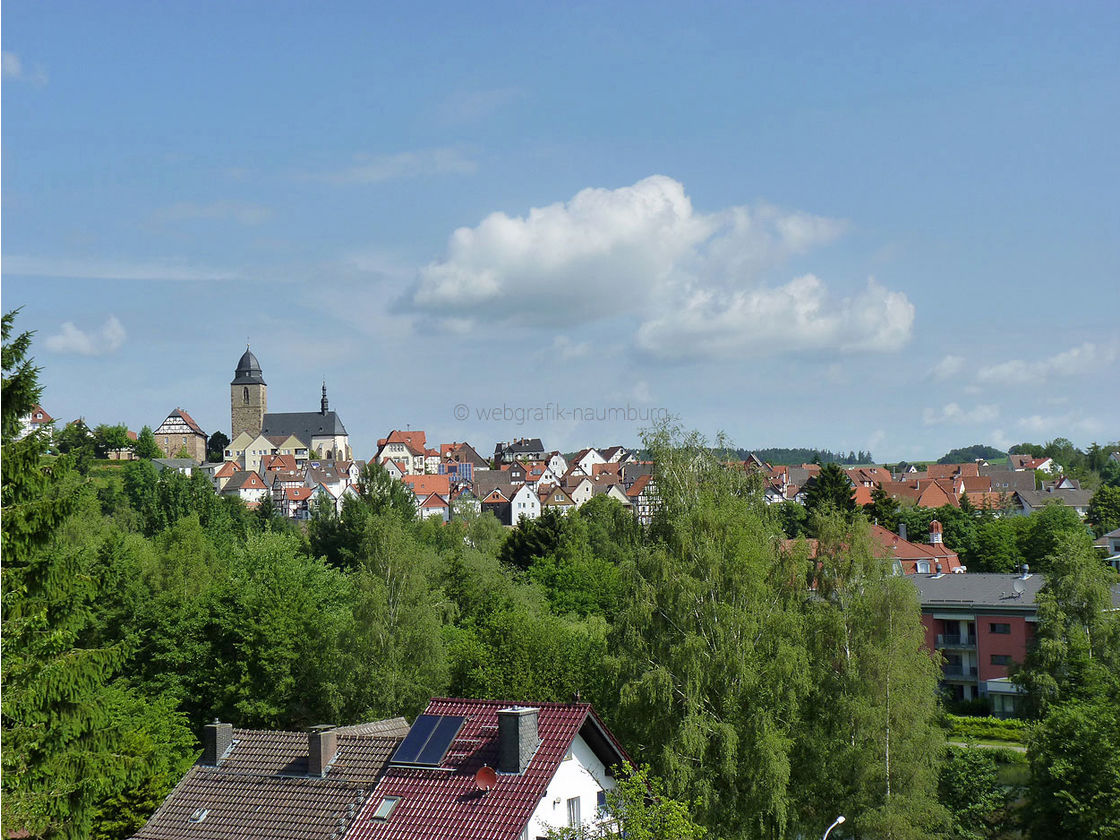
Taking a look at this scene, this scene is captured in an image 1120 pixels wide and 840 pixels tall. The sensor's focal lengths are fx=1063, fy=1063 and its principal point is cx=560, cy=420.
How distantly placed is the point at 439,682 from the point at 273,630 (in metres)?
6.34

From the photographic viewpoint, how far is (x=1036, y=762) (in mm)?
30688

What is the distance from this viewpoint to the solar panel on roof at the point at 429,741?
23.0 meters

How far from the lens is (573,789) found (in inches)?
901

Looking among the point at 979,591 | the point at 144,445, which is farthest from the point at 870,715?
the point at 144,445

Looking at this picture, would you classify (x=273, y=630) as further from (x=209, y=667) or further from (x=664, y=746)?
(x=664, y=746)

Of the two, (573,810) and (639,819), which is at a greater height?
(639,819)

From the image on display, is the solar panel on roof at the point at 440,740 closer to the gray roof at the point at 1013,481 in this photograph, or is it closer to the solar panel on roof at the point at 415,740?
the solar panel on roof at the point at 415,740

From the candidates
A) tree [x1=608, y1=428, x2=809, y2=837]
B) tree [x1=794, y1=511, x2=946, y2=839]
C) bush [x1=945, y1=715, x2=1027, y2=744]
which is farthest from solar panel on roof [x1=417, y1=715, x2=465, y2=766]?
bush [x1=945, y1=715, x2=1027, y2=744]

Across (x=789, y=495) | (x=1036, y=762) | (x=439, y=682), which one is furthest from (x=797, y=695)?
(x=789, y=495)

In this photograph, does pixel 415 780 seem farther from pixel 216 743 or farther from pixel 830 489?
pixel 830 489

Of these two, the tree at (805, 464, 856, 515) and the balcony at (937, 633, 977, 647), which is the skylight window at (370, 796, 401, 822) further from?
the tree at (805, 464, 856, 515)

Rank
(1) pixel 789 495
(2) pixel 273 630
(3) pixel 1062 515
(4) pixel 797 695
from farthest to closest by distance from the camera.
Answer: (1) pixel 789 495, (3) pixel 1062 515, (2) pixel 273 630, (4) pixel 797 695

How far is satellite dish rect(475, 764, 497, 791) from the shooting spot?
21.9 m

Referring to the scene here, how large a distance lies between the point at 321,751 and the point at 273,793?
4.95 feet
